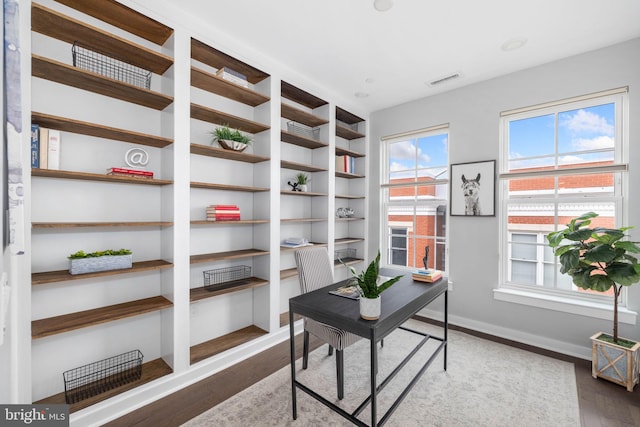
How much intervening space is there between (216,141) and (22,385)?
2130 mm

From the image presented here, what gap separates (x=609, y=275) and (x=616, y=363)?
687mm

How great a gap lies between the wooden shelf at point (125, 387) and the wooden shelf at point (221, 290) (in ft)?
1.83

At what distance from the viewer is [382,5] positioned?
203 cm

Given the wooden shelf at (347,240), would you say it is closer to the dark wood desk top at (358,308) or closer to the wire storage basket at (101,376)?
the dark wood desk top at (358,308)

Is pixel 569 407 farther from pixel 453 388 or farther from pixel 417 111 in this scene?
pixel 417 111

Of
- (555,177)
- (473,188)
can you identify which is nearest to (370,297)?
(473,188)

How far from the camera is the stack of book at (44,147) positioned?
1.66 m

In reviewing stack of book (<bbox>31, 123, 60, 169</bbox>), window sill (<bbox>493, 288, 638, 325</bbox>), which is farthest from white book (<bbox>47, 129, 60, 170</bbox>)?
window sill (<bbox>493, 288, 638, 325</bbox>)

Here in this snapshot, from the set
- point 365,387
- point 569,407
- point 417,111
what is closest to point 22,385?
point 365,387

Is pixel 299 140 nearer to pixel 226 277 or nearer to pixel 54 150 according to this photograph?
pixel 226 277

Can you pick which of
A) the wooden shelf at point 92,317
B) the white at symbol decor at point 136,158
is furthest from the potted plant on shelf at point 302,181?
the wooden shelf at point 92,317

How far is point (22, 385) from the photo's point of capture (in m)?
1.54

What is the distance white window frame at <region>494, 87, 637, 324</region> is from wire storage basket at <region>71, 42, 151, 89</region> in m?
3.62

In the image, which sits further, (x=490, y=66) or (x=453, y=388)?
(x=490, y=66)
